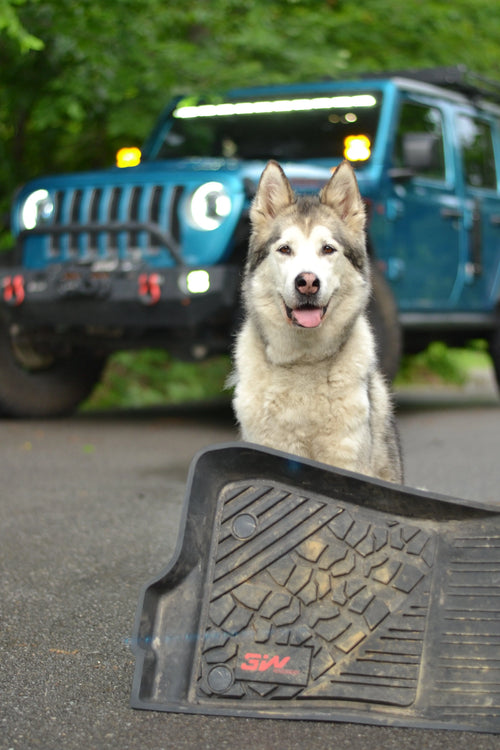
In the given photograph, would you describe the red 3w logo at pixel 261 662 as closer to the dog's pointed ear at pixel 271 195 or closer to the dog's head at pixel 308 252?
the dog's head at pixel 308 252

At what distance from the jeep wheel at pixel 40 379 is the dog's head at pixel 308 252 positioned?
4931mm

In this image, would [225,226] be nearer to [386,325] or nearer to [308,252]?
[386,325]

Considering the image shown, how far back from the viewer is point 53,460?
742cm

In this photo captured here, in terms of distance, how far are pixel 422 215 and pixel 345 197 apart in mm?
4936

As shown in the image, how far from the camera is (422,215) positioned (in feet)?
30.2

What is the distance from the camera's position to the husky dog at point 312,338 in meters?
4.13

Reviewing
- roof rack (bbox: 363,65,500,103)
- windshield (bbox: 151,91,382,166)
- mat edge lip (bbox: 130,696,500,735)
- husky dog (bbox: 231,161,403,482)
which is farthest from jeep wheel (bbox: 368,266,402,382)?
mat edge lip (bbox: 130,696,500,735)

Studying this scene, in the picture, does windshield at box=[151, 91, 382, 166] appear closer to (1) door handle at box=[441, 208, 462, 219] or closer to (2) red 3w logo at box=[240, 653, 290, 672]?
(1) door handle at box=[441, 208, 462, 219]

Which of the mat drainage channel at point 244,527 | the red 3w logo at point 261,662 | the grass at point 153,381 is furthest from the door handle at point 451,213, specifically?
the red 3w logo at point 261,662

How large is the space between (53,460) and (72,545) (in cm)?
255

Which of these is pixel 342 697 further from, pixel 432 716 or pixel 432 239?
pixel 432 239

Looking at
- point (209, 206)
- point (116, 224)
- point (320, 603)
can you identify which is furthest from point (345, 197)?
point (116, 224)

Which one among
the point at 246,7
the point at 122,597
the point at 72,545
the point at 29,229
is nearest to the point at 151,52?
the point at 246,7

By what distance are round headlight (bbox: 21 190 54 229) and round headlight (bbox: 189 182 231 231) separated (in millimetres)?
1388
